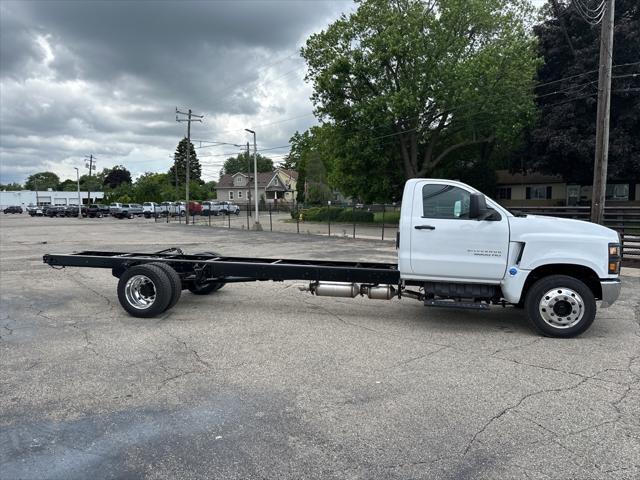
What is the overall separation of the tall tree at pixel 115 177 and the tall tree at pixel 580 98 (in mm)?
131011

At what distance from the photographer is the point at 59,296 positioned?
30.0 ft

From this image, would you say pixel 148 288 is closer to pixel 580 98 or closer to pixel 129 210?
pixel 580 98

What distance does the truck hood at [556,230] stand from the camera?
239 inches

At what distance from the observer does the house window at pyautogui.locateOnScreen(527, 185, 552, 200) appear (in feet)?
147

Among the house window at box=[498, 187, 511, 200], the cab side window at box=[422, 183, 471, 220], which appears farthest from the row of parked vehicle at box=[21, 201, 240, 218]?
the cab side window at box=[422, 183, 471, 220]

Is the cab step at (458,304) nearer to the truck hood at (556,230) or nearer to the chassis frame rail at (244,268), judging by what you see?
the chassis frame rail at (244,268)

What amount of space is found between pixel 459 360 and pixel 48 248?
18.4 m

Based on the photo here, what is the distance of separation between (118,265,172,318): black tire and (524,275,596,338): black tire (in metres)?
5.12

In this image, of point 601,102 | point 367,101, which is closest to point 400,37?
point 367,101

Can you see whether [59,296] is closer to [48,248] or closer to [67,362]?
[67,362]

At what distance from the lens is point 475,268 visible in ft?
20.7

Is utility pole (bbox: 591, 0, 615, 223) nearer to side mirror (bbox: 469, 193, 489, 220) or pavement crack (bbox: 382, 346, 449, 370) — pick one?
side mirror (bbox: 469, 193, 489, 220)

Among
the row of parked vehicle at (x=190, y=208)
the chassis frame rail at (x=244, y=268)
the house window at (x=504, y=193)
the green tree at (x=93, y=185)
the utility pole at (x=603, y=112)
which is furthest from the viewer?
the green tree at (x=93, y=185)

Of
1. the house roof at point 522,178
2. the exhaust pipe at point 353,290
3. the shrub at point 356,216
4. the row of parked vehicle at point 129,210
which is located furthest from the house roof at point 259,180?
the exhaust pipe at point 353,290
